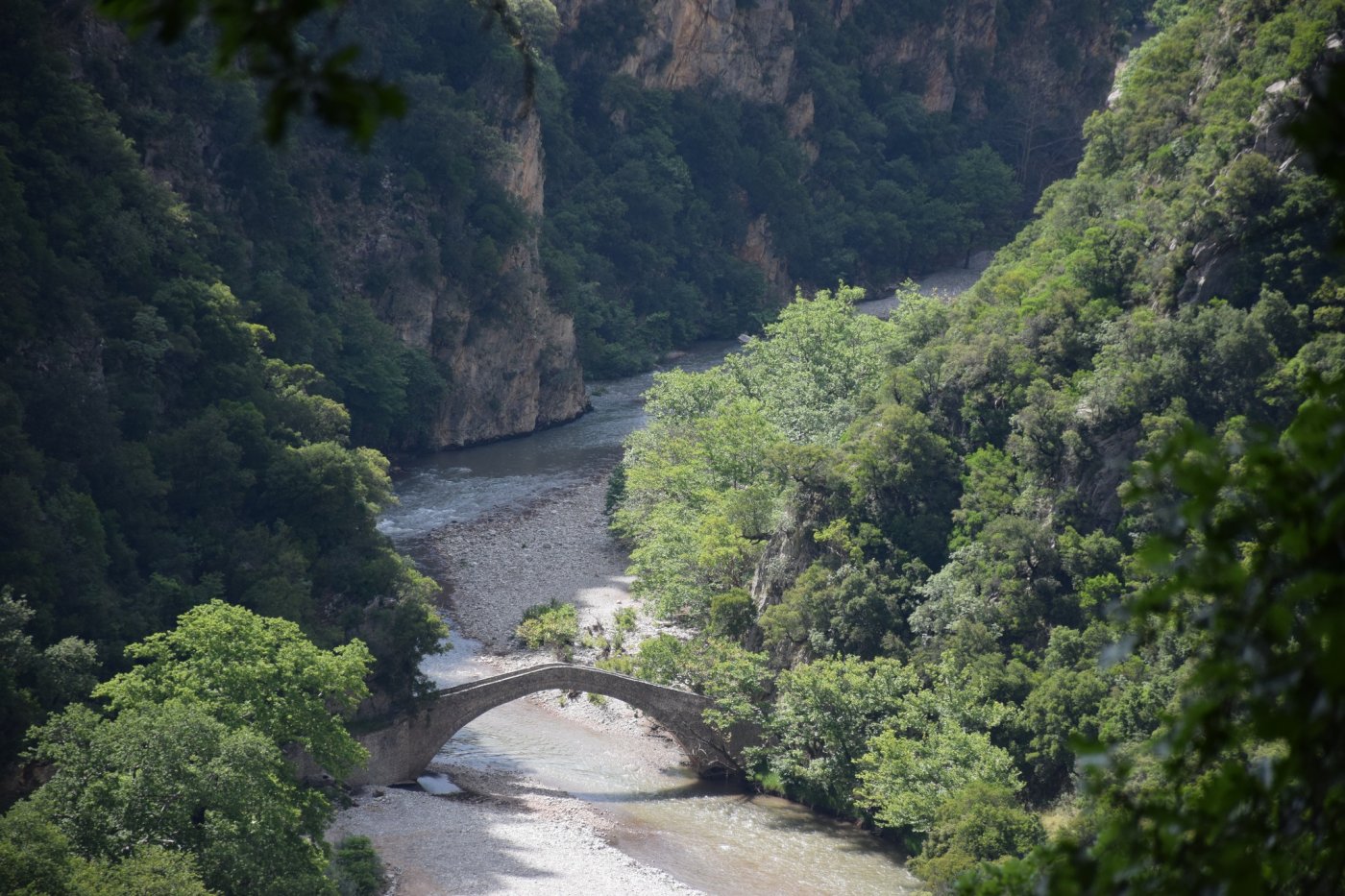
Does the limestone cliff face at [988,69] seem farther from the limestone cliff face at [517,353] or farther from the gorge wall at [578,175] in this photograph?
the limestone cliff face at [517,353]

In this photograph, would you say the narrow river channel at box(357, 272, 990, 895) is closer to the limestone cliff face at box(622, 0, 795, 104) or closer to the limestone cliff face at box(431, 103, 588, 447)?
the limestone cliff face at box(431, 103, 588, 447)

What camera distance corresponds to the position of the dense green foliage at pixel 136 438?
143 ft

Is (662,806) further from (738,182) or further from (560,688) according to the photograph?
(738,182)

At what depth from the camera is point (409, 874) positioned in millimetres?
39594

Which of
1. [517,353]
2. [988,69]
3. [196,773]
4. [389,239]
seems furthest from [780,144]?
[196,773]

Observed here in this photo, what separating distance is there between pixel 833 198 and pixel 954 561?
3275 inches

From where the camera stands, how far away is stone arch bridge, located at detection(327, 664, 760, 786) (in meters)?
47.8

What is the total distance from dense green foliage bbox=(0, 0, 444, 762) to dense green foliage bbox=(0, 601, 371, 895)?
5539 mm

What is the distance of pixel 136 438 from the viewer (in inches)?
1994

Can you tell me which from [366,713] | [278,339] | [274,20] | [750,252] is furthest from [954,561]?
[750,252]

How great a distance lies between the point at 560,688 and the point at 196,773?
62.1 ft

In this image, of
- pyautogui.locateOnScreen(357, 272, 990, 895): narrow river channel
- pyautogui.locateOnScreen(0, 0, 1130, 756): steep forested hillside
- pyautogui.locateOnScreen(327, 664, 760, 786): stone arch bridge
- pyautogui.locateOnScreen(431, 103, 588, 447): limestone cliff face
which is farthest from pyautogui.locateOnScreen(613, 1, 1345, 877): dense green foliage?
pyautogui.locateOnScreen(431, 103, 588, 447): limestone cliff face

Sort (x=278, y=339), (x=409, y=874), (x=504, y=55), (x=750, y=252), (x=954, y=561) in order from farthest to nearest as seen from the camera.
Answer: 1. (x=750, y=252)
2. (x=504, y=55)
3. (x=278, y=339)
4. (x=954, y=561)
5. (x=409, y=874)

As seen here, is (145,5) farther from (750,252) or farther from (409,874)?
(750,252)
